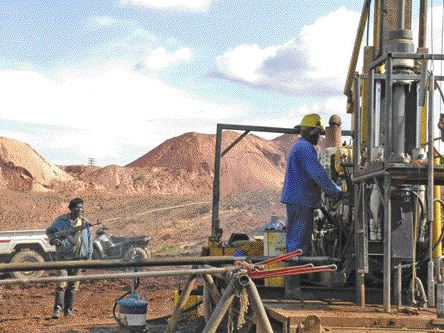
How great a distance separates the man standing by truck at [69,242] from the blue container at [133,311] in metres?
4.04

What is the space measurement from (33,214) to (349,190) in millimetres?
38260

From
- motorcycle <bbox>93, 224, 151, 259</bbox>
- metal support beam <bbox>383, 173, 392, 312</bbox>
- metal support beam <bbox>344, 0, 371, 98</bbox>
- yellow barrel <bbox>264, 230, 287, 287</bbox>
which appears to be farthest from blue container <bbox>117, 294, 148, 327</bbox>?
motorcycle <bbox>93, 224, 151, 259</bbox>

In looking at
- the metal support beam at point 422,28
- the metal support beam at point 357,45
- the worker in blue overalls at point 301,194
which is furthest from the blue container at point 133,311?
the metal support beam at point 422,28

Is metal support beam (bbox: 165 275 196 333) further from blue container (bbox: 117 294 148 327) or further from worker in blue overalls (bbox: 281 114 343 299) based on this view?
blue container (bbox: 117 294 148 327)

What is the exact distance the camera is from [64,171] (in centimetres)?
5978

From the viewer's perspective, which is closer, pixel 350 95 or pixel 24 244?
pixel 350 95

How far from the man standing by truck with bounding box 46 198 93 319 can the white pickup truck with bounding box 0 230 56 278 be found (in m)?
6.70

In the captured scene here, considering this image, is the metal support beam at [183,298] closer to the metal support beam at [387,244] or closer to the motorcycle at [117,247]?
the metal support beam at [387,244]

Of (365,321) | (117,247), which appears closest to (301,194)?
(365,321)

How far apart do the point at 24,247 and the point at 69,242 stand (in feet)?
24.6

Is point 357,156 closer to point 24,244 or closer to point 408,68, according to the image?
point 408,68

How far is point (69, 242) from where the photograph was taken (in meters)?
13.0

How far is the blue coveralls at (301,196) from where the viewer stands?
779cm

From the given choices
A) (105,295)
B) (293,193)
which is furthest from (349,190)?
(105,295)
